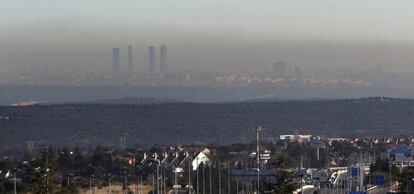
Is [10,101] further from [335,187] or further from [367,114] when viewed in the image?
[335,187]

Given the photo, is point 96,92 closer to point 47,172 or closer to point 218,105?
point 218,105

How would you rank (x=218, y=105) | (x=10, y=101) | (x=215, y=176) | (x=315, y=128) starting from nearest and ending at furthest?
(x=215, y=176) < (x=315, y=128) < (x=218, y=105) < (x=10, y=101)

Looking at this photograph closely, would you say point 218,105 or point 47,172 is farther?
point 218,105

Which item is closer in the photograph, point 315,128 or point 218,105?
point 315,128

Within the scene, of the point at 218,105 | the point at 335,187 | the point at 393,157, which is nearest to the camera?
the point at 335,187

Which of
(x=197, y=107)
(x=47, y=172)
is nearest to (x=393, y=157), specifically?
(x=47, y=172)

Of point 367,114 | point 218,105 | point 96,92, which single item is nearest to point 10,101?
point 96,92
